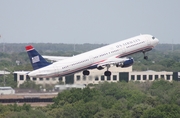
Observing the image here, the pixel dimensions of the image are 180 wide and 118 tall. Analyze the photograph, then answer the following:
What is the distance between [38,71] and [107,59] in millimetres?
10922

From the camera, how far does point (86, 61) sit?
143125 mm

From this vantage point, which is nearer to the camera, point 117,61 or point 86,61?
point 86,61

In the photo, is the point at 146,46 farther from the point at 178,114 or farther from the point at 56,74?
the point at 178,114

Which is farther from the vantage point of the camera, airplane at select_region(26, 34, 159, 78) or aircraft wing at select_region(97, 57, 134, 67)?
aircraft wing at select_region(97, 57, 134, 67)

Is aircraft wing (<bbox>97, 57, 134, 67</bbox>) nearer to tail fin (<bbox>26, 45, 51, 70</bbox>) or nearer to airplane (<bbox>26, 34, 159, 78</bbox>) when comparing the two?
airplane (<bbox>26, 34, 159, 78</bbox>)

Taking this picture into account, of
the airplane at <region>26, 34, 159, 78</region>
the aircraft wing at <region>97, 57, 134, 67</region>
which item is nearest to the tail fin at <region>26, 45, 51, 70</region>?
the airplane at <region>26, 34, 159, 78</region>

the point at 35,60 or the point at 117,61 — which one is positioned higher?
the point at 35,60

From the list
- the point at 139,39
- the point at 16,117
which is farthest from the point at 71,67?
the point at 16,117

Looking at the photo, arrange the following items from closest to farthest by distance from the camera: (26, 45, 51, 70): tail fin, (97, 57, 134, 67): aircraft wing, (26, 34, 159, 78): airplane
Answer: (26, 34, 159, 78): airplane, (26, 45, 51, 70): tail fin, (97, 57, 134, 67): aircraft wing

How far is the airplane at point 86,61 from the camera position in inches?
5581

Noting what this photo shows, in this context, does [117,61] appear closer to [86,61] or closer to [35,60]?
[86,61]

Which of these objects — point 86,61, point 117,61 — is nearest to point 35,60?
point 86,61

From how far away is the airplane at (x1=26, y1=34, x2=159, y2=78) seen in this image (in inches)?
5581

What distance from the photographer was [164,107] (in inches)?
7854
